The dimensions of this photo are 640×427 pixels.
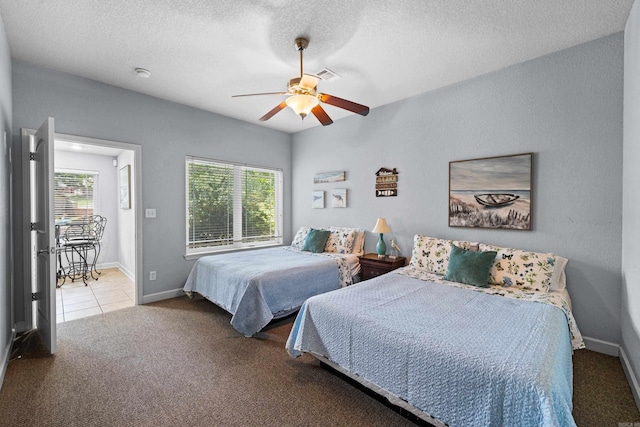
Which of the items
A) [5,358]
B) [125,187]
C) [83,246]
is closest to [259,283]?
[5,358]

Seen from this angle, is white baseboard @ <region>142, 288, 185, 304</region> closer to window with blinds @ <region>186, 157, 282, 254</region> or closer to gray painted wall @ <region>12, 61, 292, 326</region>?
gray painted wall @ <region>12, 61, 292, 326</region>

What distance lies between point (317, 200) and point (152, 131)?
2616 millimetres

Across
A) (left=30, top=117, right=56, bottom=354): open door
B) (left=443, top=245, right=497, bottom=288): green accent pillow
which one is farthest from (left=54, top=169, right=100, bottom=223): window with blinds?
(left=443, top=245, right=497, bottom=288): green accent pillow

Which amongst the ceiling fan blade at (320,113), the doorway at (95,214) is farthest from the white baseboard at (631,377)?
the doorway at (95,214)

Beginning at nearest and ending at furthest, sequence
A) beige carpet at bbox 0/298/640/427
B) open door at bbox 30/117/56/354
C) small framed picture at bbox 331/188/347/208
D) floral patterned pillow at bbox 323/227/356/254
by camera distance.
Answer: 1. beige carpet at bbox 0/298/640/427
2. open door at bbox 30/117/56/354
3. floral patterned pillow at bbox 323/227/356/254
4. small framed picture at bbox 331/188/347/208

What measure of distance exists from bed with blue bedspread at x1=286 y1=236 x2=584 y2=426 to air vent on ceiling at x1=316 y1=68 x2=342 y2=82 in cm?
221

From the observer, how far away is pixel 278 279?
3098 millimetres

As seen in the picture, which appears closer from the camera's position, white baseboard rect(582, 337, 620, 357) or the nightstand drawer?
white baseboard rect(582, 337, 620, 357)

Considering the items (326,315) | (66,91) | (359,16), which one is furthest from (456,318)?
(66,91)

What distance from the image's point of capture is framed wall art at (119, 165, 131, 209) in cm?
511

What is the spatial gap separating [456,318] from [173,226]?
3684 millimetres

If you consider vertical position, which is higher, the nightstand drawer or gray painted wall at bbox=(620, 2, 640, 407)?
gray painted wall at bbox=(620, 2, 640, 407)

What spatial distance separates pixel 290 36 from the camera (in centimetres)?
246

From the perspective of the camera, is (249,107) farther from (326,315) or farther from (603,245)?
(603,245)
